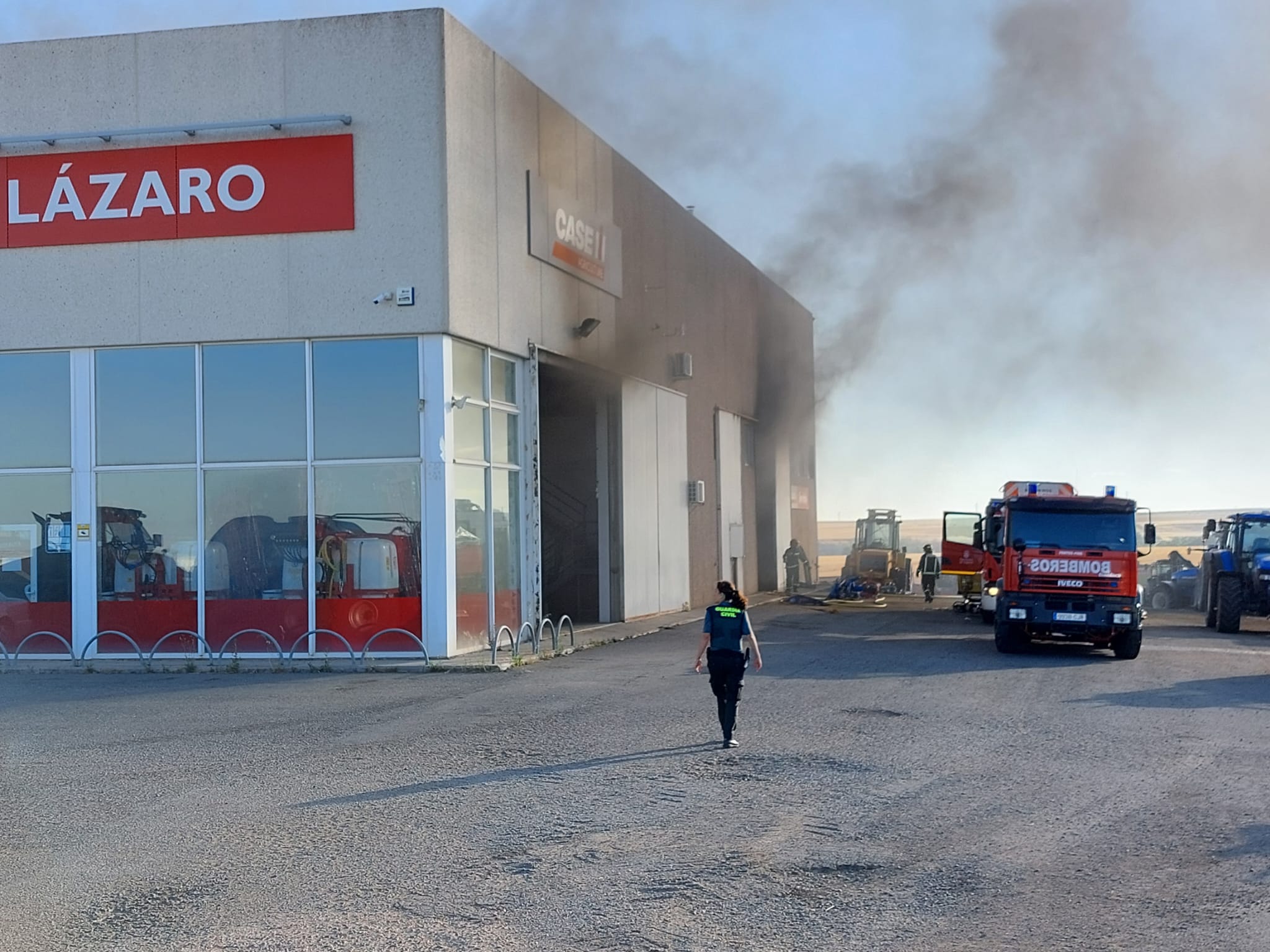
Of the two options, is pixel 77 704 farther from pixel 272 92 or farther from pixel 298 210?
pixel 272 92

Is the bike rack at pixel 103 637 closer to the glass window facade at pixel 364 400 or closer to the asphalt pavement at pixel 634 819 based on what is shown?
the asphalt pavement at pixel 634 819

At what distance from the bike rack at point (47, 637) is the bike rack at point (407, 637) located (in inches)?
171

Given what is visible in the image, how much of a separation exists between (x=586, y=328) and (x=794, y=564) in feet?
64.3

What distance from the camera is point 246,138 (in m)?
19.3

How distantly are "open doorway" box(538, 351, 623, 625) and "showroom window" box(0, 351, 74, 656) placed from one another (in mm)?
9296

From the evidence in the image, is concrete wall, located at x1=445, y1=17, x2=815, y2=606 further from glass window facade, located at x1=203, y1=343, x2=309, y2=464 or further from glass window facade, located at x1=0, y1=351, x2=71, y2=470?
glass window facade, located at x1=0, y1=351, x2=71, y2=470

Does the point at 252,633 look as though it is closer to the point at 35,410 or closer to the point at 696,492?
the point at 35,410

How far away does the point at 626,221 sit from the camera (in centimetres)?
2762

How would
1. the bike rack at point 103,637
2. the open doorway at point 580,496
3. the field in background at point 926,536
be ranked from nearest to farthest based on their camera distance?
the bike rack at point 103,637 < the open doorway at point 580,496 < the field in background at point 926,536

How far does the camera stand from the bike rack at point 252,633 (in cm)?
1880

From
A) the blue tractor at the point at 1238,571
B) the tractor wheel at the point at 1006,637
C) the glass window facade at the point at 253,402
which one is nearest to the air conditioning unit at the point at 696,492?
the blue tractor at the point at 1238,571

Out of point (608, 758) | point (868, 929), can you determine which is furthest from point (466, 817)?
point (868, 929)

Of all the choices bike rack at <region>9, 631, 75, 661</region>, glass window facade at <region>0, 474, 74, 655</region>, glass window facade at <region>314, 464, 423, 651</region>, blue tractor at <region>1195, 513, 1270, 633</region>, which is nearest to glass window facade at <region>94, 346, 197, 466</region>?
glass window facade at <region>0, 474, 74, 655</region>

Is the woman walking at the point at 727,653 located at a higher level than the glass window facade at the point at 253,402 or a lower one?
lower
